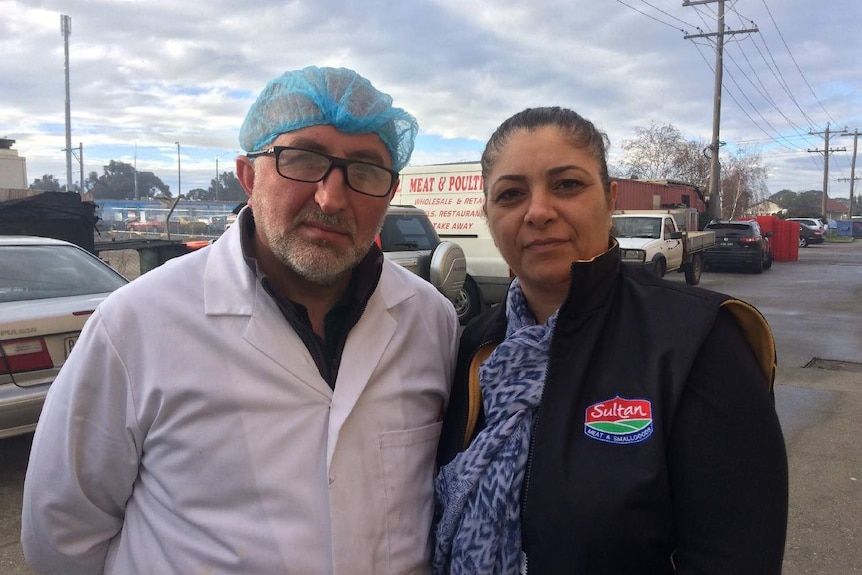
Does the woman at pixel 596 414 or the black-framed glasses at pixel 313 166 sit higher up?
the black-framed glasses at pixel 313 166

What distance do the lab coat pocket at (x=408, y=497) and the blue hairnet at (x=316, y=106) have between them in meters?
0.82

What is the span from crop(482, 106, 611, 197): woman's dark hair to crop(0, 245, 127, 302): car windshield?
409 cm

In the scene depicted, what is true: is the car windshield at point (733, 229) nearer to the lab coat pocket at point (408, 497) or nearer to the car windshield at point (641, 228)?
the car windshield at point (641, 228)

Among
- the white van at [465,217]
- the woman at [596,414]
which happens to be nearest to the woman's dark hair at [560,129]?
the woman at [596,414]

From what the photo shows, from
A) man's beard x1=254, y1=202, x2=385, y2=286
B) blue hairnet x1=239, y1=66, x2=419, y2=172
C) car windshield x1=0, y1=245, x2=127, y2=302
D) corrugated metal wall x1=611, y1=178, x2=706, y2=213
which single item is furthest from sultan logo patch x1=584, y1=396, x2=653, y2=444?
corrugated metal wall x1=611, y1=178, x2=706, y2=213

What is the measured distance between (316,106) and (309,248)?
37 cm

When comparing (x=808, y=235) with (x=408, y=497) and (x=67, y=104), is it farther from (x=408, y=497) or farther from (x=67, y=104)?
(x=408, y=497)

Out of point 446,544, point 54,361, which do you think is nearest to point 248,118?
point 446,544

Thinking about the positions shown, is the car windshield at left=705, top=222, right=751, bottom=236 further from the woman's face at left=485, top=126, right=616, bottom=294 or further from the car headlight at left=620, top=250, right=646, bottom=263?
the woman's face at left=485, top=126, right=616, bottom=294

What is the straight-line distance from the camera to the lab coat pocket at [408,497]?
1.54 m

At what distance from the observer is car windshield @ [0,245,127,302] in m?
4.66

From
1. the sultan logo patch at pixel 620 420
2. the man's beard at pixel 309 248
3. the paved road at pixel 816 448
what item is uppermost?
the man's beard at pixel 309 248

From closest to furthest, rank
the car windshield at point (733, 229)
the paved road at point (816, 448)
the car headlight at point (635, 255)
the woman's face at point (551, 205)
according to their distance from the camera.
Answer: the woman's face at point (551, 205) < the paved road at point (816, 448) < the car headlight at point (635, 255) < the car windshield at point (733, 229)

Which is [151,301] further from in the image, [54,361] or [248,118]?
[54,361]
